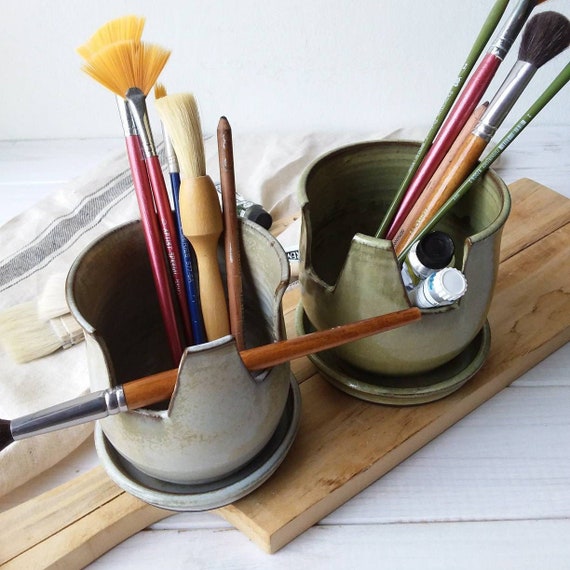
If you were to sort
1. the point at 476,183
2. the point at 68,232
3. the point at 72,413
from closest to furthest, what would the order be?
1. the point at 72,413
2. the point at 476,183
3. the point at 68,232

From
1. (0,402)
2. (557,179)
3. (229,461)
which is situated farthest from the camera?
(557,179)

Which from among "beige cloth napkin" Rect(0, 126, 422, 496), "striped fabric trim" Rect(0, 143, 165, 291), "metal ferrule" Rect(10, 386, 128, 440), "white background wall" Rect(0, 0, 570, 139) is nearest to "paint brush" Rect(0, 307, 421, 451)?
"metal ferrule" Rect(10, 386, 128, 440)

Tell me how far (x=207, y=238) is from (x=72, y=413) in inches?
3.7

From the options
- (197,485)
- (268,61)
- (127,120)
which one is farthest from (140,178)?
(268,61)

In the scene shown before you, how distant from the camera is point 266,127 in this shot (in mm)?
655

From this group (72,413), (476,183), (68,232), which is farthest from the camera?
(68,232)

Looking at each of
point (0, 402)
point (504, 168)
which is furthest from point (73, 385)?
point (504, 168)

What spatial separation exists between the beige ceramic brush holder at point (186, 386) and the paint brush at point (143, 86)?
2 centimetres

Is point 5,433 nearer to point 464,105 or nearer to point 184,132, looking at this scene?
point 184,132

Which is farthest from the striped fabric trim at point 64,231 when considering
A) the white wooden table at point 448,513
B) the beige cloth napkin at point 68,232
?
the white wooden table at point 448,513

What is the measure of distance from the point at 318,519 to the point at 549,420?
0.13m

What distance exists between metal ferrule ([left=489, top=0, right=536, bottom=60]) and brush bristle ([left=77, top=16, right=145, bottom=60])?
16 centimetres

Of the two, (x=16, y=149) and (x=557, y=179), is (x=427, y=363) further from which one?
(x=16, y=149)

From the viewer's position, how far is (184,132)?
313 mm
